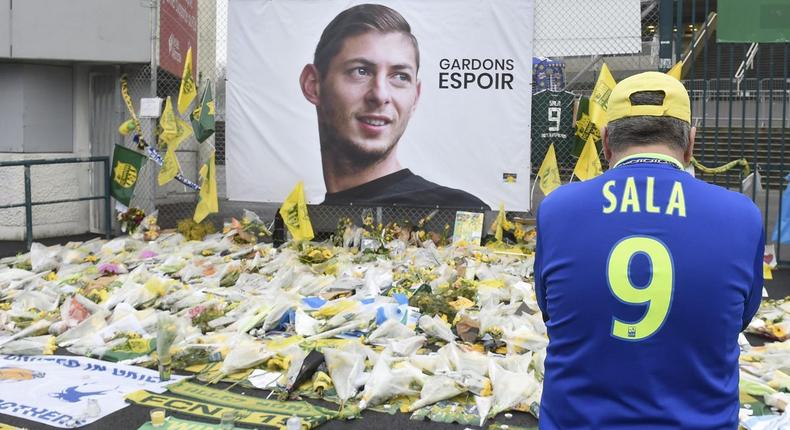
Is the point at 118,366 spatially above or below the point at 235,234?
below

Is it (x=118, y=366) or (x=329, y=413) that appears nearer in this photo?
(x=329, y=413)

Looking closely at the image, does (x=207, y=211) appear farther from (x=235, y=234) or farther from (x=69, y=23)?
(x=69, y=23)

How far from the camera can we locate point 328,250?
8.40 m

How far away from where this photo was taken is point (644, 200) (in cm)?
174

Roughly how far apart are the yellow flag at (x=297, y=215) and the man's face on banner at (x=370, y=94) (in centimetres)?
76

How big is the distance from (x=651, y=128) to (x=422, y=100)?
7.36 meters

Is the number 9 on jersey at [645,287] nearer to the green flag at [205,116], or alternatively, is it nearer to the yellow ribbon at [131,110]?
the green flag at [205,116]

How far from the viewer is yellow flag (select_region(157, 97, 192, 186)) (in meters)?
9.38

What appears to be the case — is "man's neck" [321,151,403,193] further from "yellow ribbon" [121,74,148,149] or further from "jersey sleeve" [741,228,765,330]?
"jersey sleeve" [741,228,765,330]

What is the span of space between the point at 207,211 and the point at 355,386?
5630mm

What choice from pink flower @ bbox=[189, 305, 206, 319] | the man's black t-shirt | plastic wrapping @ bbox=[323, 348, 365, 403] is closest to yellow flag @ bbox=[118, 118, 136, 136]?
the man's black t-shirt

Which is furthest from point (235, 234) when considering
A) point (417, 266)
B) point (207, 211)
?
point (417, 266)

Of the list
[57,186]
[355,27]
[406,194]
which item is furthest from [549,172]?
[57,186]

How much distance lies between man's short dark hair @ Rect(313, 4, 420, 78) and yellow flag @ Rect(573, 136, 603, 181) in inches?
86.7
